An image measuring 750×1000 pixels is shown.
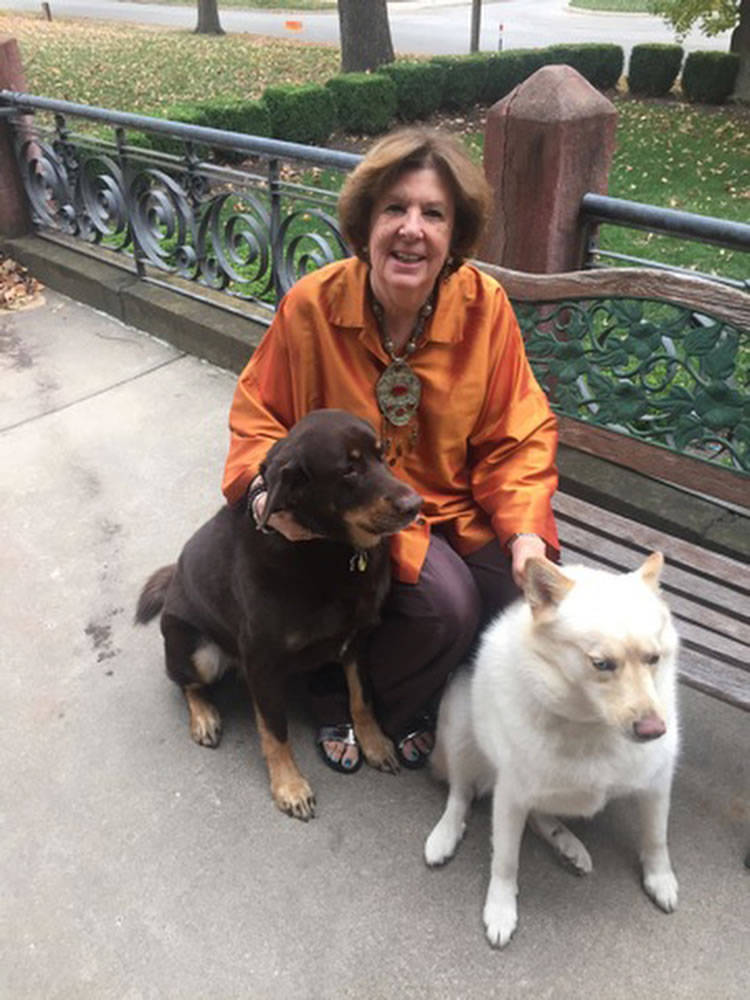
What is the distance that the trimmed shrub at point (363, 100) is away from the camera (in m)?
12.5

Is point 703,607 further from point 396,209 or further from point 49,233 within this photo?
point 49,233

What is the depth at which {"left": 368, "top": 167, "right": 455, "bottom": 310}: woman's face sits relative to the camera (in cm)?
214

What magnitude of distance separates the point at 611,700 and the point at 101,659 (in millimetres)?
1969

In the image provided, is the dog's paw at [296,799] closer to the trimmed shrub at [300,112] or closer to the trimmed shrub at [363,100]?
the trimmed shrub at [300,112]

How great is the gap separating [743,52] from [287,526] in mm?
17533

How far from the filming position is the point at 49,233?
6.07m

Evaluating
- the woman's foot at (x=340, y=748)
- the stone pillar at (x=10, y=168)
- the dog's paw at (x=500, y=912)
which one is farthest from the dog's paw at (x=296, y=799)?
the stone pillar at (x=10, y=168)

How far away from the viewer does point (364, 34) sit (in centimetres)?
1586

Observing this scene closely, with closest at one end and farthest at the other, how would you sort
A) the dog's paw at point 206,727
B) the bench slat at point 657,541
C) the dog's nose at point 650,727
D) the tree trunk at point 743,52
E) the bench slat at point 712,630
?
the dog's nose at point 650,727 → the bench slat at point 712,630 → the bench slat at point 657,541 → the dog's paw at point 206,727 → the tree trunk at point 743,52

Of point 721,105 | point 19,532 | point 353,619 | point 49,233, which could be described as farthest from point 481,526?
point 721,105

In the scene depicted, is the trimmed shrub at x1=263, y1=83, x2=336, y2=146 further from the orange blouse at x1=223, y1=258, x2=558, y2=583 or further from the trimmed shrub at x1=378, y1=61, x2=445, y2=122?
the orange blouse at x1=223, y1=258, x2=558, y2=583

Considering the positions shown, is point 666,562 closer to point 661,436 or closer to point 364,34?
point 661,436

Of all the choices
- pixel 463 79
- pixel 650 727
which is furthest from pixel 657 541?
pixel 463 79

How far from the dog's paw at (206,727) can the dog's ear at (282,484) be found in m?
0.96
